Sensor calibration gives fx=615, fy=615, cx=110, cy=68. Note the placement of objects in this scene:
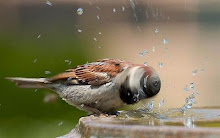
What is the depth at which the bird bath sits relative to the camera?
2949mm

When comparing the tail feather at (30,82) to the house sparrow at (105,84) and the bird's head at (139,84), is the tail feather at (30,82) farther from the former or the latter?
the bird's head at (139,84)

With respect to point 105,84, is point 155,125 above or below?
below

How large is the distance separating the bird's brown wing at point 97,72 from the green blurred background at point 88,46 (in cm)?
116

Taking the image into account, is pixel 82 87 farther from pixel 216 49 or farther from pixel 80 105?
pixel 216 49

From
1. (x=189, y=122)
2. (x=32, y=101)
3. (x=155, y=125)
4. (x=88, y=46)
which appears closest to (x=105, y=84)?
(x=189, y=122)

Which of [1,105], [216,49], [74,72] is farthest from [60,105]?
[216,49]

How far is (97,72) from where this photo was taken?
172 inches

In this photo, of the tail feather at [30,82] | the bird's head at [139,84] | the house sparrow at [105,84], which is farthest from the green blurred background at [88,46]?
the bird's head at [139,84]

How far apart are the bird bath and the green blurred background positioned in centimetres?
194

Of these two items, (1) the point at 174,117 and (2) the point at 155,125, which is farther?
(1) the point at 174,117

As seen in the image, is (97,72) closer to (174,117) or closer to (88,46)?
(174,117)

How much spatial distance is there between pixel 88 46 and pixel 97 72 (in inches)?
129

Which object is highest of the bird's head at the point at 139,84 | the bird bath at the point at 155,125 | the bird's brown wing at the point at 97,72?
the bird's brown wing at the point at 97,72

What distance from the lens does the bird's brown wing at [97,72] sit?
14.0 feet
